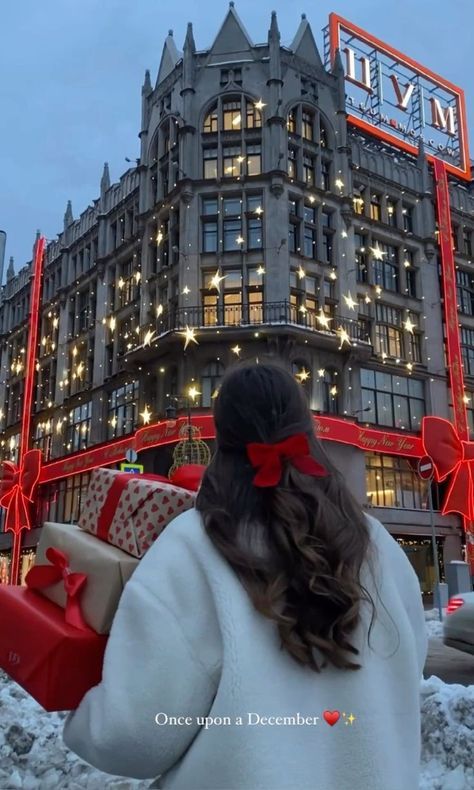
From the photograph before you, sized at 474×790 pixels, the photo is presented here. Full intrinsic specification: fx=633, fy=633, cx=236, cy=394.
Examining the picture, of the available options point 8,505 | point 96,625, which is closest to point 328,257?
Result: point 8,505

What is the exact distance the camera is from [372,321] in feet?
105

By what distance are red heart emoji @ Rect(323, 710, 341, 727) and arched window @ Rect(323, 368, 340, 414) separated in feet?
90.2

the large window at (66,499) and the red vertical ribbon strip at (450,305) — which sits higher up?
the red vertical ribbon strip at (450,305)

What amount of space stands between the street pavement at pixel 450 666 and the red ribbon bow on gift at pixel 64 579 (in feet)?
23.7

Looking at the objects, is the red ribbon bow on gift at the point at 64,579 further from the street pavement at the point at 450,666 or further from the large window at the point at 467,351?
the large window at the point at 467,351

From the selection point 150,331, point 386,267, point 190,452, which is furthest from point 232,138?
point 190,452

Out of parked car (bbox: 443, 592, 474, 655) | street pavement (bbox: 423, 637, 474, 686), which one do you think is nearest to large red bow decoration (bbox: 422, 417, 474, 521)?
street pavement (bbox: 423, 637, 474, 686)

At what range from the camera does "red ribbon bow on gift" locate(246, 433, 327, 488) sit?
1649 mm

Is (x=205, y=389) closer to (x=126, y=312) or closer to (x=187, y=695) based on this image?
(x=126, y=312)

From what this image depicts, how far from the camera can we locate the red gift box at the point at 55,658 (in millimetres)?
1742

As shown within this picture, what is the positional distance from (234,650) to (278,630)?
0.12m

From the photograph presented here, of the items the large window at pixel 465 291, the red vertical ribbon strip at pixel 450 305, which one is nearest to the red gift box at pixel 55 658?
the red vertical ribbon strip at pixel 450 305

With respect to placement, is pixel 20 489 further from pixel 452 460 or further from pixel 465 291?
pixel 465 291

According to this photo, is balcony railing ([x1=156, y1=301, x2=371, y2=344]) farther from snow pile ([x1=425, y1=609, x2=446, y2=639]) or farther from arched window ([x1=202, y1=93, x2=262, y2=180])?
snow pile ([x1=425, y1=609, x2=446, y2=639])
